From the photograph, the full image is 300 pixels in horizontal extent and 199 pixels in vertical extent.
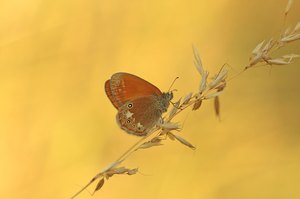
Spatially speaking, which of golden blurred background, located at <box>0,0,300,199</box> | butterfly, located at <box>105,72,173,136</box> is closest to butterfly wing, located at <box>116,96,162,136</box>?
butterfly, located at <box>105,72,173,136</box>

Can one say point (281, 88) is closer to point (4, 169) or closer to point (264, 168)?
point (264, 168)

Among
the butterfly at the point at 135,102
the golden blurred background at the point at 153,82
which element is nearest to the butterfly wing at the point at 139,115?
the butterfly at the point at 135,102

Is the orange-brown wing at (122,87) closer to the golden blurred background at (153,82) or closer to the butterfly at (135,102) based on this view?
the butterfly at (135,102)

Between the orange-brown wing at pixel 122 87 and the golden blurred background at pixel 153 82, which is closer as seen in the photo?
the orange-brown wing at pixel 122 87

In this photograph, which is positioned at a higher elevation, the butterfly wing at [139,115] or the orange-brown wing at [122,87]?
the orange-brown wing at [122,87]

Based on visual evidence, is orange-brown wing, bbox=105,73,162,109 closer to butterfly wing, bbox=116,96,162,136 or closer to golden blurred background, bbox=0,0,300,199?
butterfly wing, bbox=116,96,162,136

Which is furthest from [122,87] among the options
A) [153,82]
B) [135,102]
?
[153,82]

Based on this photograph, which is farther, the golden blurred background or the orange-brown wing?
the golden blurred background
